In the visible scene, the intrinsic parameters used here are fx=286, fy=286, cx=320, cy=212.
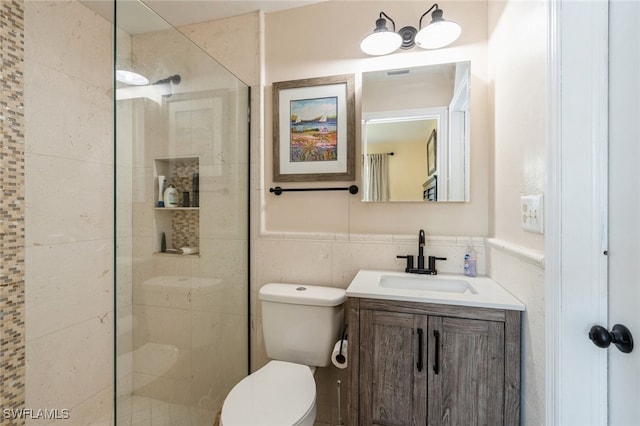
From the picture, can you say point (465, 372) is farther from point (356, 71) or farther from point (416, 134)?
point (356, 71)

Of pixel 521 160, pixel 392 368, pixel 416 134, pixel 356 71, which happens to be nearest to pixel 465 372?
pixel 392 368

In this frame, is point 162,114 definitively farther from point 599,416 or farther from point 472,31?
point 599,416

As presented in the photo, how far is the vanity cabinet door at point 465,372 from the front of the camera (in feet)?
3.38

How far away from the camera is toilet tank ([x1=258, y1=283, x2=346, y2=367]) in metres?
1.41

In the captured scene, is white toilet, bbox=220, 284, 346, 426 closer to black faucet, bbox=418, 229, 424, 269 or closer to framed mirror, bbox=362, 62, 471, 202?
black faucet, bbox=418, 229, 424, 269

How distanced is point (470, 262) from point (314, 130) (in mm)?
1094

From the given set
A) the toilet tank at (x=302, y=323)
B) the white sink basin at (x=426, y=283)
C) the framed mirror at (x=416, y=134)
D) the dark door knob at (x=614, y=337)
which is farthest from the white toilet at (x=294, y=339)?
the dark door knob at (x=614, y=337)

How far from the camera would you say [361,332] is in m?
1.15

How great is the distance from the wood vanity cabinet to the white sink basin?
262 mm

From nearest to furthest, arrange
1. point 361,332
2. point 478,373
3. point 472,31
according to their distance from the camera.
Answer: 1. point 478,373
2. point 361,332
3. point 472,31

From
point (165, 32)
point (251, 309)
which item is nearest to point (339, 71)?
point (165, 32)

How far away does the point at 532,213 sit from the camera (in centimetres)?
96

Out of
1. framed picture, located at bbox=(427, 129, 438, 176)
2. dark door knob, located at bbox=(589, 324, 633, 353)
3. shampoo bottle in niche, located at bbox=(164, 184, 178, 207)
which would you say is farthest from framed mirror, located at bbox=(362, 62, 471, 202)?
shampoo bottle in niche, located at bbox=(164, 184, 178, 207)

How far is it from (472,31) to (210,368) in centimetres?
222
